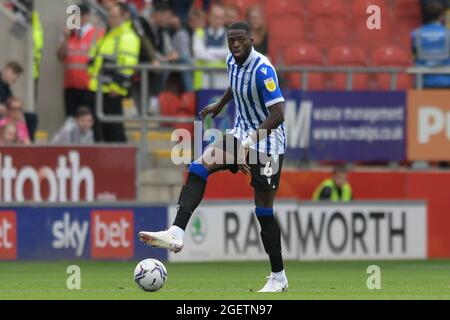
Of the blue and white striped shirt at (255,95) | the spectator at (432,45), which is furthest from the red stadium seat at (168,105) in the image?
the blue and white striped shirt at (255,95)

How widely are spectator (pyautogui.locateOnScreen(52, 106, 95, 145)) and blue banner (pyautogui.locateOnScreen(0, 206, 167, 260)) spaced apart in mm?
1138

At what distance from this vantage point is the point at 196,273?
15.5m

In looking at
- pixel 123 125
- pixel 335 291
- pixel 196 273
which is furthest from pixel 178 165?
pixel 335 291

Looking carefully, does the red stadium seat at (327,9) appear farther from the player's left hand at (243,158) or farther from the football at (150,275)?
Answer: the football at (150,275)

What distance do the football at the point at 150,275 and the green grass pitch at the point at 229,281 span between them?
9 cm

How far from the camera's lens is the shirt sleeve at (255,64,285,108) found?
39.5ft

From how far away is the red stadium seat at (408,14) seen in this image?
74.4 feet

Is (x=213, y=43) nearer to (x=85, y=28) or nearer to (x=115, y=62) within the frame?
(x=115, y=62)

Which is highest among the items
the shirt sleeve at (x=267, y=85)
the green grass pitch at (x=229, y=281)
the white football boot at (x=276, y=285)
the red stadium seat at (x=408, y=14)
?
the red stadium seat at (x=408, y=14)

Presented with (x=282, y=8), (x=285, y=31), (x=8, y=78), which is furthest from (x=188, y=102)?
(x=282, y=8)

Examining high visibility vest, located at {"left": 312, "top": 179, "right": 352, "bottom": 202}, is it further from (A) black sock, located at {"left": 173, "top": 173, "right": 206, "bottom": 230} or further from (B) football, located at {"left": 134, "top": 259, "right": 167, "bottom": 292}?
(B) football, located at {"left": 134, "top": 259, "right": 167, "bottom": 292}

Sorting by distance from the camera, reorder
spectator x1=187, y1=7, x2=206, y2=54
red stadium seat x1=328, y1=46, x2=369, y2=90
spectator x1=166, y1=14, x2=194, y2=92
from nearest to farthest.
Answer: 1. spectator x1=166, y1=14, x2=194, y2=92
2. spectator x1=187, y1=7, x2=206, y2=54
3. red stadium seat x1=328, y1=46, x2=369, y2=90

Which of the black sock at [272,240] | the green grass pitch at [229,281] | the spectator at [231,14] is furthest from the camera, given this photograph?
the spectator at [231,14]

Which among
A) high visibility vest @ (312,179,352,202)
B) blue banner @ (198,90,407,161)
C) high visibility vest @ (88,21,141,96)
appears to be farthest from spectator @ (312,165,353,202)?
high visibility vest @ (88,21,141,96)
